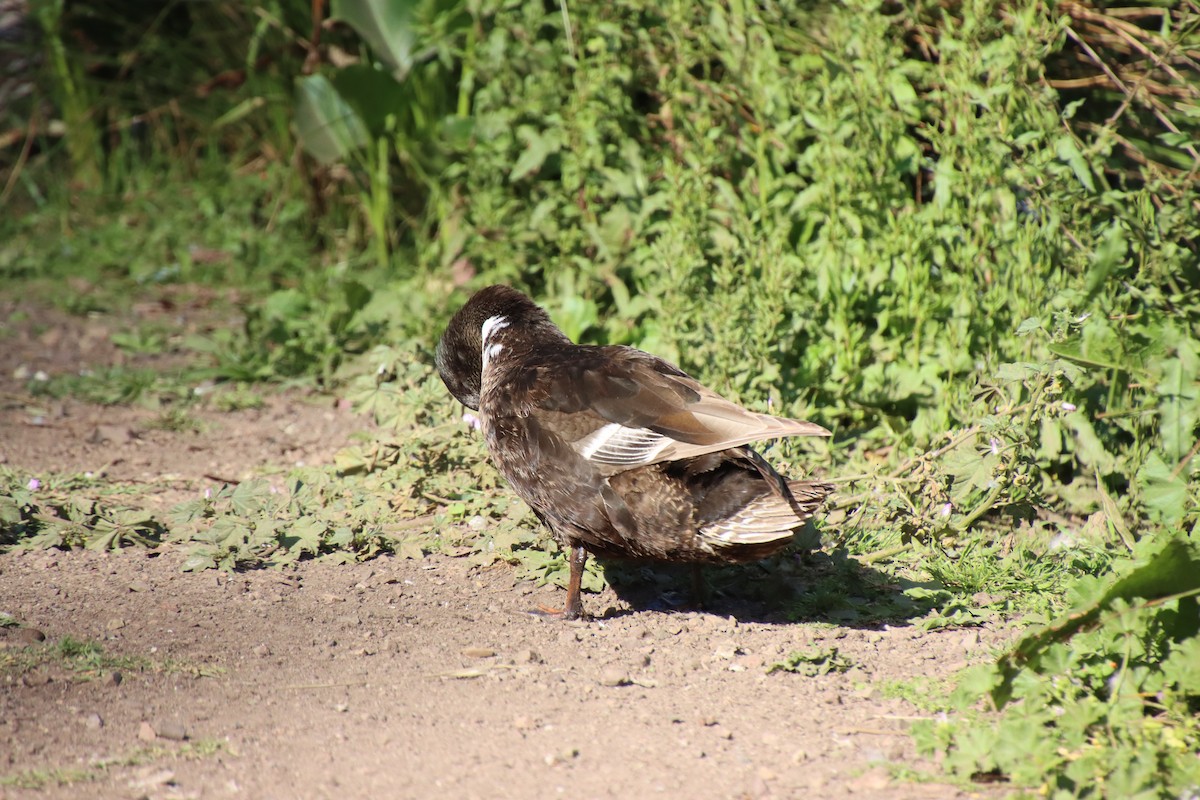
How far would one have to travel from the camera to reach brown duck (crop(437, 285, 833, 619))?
134 inches

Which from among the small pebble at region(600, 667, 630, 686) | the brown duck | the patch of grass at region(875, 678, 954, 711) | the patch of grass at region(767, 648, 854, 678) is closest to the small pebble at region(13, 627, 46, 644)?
the brown duck

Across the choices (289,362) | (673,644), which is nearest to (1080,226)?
(673,644)

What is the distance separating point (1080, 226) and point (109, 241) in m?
5.92

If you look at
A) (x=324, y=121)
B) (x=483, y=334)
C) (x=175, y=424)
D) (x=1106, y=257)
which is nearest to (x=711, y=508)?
(x=483, y=334)

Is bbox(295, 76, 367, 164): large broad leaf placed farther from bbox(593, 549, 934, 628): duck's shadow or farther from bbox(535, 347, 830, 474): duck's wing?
bbox(593, 549, 934, 628): duck's shadow

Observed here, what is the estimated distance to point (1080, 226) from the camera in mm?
4152

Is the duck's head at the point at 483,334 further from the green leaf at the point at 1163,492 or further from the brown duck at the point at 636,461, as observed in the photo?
the green leaf at the point at 1163,492

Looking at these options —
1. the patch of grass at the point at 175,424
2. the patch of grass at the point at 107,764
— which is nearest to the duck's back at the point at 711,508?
the patch of grass at the point at 107,764

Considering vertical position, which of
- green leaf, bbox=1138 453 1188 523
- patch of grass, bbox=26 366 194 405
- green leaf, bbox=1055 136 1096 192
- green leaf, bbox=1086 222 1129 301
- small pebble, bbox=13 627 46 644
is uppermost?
green leaf, bbox=1055 136 1096 192

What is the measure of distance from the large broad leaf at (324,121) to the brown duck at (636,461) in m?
3.23

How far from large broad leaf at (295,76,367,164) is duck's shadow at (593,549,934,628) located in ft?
11.7

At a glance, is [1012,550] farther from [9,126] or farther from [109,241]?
[9,126]

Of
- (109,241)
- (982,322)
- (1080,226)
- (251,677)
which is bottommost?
(109,241)

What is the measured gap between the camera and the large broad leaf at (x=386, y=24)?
6246 millimetres
